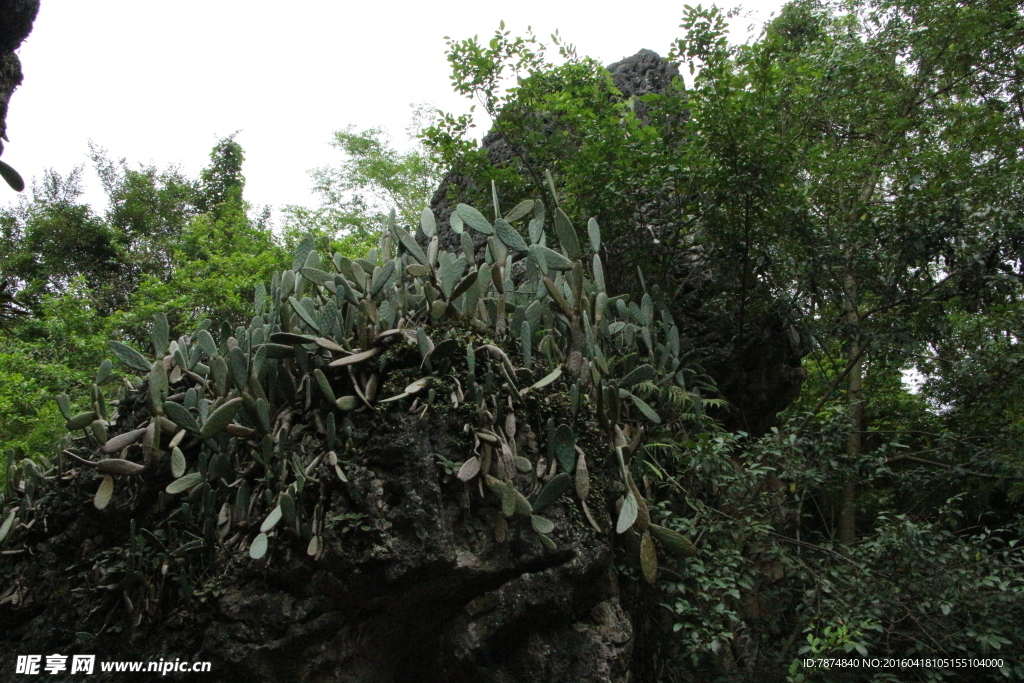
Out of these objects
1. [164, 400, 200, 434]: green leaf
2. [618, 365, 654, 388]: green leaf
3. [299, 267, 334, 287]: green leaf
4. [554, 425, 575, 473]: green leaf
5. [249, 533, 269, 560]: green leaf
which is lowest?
[249, 533, 269, 560]: green leaf

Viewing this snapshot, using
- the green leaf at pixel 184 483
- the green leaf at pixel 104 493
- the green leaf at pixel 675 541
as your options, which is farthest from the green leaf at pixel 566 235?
the green leaf at pixel 104 493

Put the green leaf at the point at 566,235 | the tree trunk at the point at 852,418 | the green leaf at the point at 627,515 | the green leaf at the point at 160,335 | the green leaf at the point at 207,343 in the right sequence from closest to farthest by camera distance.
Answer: the green leaf at the point at 627,515 < the green leaf at the point at 207,343 < the green leaf at the point at 160,335 < the green leaf at the point at 566,235 < the tree trunk at the point at 852,418

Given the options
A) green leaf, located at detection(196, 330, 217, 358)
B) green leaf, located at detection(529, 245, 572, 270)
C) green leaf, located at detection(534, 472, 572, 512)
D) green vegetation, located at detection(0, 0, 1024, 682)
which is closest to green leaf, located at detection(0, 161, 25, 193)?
green vegetation, located at detection(0, 0, 1024, 682)

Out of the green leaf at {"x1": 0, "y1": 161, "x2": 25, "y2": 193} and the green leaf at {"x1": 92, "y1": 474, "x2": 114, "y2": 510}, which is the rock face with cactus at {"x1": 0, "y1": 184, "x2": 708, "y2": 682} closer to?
the green leaf at {"x1": 92, "y1": 474, "x2": 114, "y2": 510}

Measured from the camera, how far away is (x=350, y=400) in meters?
3.34

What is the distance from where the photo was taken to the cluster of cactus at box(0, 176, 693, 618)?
3.25 m

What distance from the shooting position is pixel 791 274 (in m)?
5.50

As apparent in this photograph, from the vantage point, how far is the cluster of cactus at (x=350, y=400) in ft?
10.7

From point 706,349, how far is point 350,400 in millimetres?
3339

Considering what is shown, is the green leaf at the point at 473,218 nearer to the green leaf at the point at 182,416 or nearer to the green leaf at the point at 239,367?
the green leaf at the point at 239,367

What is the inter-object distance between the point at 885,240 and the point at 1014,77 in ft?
8.85

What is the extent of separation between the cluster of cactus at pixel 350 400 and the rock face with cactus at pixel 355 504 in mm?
13

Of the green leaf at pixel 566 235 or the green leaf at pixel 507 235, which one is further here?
the green leaf at pixel 566 235

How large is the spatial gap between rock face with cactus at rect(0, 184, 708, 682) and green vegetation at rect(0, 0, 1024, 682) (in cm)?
3
